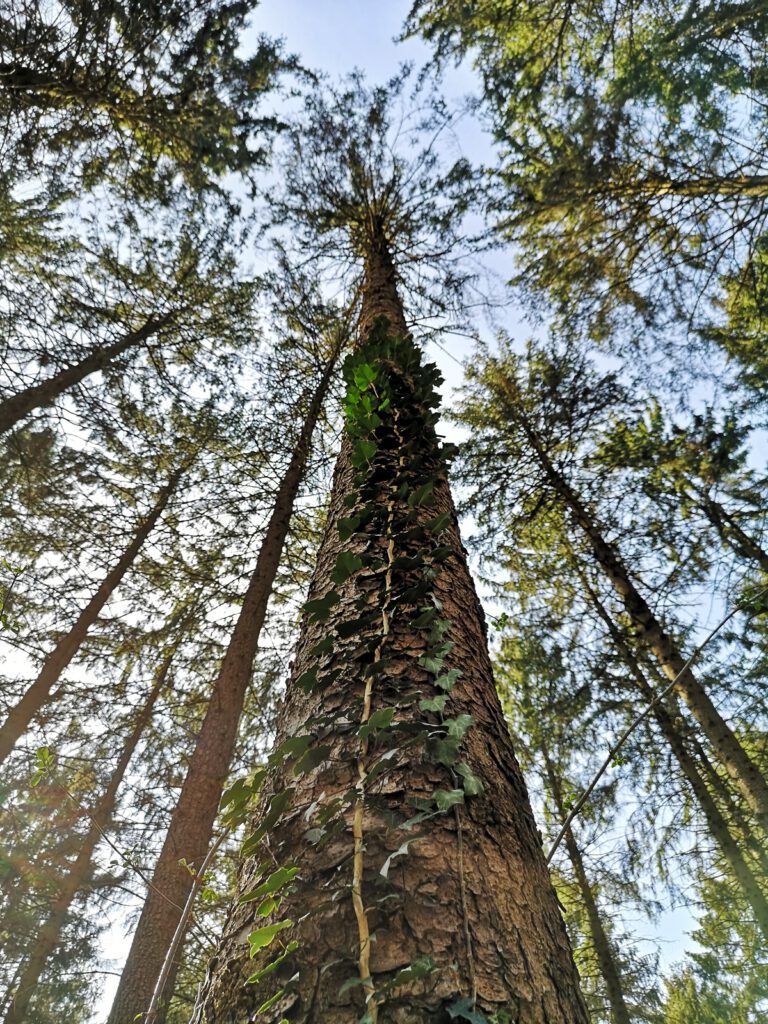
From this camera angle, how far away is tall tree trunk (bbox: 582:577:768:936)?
5203 millimetres

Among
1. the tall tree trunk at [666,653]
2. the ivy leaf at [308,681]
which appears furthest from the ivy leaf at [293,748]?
the tall tree trunk at [666,653]

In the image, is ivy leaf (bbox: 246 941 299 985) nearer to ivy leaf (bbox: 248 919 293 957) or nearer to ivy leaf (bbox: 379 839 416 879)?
ivy leaf (bbox: 248 919 293 957)

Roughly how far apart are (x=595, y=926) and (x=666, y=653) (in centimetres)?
515

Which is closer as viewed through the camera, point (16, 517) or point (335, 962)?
point (335, 962)

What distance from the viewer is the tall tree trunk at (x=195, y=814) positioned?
133 inches

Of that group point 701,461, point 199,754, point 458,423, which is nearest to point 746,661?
point 701,461

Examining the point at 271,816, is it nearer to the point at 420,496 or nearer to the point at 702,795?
the point at 420,496

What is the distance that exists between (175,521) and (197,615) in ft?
4.13

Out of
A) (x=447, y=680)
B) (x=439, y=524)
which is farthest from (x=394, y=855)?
(x=439, y=524)

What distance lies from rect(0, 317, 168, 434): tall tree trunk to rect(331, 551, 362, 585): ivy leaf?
5961 millimetres

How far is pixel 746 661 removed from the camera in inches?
220

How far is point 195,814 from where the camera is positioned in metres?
3.83

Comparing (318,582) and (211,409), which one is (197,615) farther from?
(318,582)

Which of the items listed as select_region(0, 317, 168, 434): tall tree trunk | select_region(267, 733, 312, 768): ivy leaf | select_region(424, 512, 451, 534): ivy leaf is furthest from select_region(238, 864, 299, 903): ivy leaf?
select_region(0, 317, 168, 434): tall tree trunk
